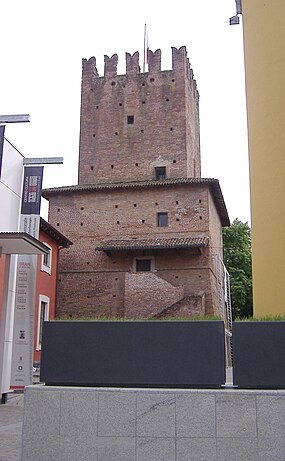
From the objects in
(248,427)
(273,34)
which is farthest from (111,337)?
(273,34)

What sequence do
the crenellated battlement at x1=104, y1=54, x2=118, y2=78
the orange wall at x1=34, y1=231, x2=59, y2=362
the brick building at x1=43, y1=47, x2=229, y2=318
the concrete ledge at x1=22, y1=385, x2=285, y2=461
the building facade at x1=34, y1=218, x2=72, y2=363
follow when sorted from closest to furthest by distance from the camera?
the concrete ledge at x1=22, y1=385, x2=285, y2=461 → the building facade at x1=34, y1=218, x2=72, y2=363 → the orange wall at x1=34, y1=231, x2=59, y2=362 → the brick building at x1=43, y1=47, x2=229, y2=318 → the crenellated battlement at x1=104, y1=54, x2=118, y2=78

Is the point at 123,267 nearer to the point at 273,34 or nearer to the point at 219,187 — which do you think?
the point at 219,187

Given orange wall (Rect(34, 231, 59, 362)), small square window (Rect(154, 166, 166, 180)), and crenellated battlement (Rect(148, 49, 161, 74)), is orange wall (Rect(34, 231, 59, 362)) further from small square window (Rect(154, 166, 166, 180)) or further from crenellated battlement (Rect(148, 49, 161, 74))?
crenellated battlement (Rect(148, 49, 161, 74))

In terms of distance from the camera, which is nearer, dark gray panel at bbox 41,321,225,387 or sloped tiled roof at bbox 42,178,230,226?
dark gray panel at bbox 41,321,225,387

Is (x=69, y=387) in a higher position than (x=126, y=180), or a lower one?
lower

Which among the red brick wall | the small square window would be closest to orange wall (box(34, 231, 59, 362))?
the red brick wall

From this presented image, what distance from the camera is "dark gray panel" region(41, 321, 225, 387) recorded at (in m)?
6.21

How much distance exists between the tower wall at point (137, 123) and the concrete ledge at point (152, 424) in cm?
2652

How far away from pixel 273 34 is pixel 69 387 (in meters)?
8.20

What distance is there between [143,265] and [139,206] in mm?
3394

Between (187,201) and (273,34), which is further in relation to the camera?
(187,201)

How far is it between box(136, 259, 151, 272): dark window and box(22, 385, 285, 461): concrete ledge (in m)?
23.2

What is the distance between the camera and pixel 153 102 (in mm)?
33594

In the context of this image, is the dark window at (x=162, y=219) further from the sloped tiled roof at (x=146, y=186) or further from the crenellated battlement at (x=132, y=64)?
the crenellated battlement at (x=132, y=64)
